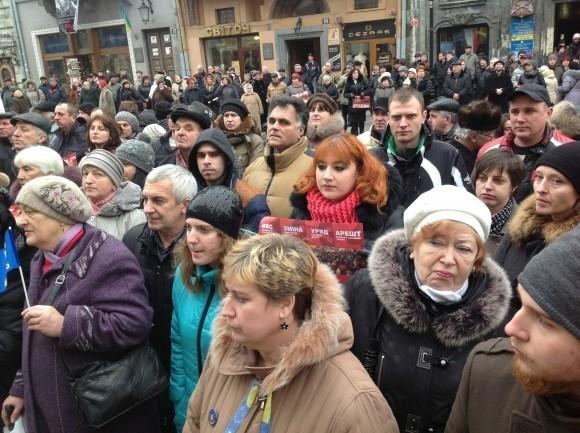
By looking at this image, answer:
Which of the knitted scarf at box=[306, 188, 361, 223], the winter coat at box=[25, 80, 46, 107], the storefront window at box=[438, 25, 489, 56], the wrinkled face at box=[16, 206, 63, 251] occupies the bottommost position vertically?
the knitted scarf at box=[306, 188, 361, 223]

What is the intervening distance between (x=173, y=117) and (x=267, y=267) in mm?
3424

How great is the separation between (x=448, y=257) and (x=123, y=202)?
2.41 metres

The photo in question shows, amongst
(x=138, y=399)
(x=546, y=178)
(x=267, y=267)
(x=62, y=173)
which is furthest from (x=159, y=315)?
(x=546, y=178)

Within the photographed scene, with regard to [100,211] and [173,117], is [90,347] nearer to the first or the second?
[100,211]

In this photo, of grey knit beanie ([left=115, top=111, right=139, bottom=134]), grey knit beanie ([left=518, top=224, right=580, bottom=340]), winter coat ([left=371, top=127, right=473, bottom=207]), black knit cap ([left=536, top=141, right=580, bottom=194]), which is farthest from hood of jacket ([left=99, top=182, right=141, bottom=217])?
grey knit beanie ([left=115, top=111, right=139, bottom=134])

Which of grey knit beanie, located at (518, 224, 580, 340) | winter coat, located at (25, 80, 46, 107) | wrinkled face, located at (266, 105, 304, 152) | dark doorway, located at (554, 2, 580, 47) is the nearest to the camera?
grey knit beanie, located at (518, 224, 580, 340)

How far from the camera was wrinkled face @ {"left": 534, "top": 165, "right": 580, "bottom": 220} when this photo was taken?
100 inches

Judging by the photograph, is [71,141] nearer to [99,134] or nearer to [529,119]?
[99,134]

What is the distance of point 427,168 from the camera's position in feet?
12.5

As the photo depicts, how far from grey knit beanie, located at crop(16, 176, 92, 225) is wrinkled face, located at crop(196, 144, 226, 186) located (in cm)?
113

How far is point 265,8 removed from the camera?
867 inches

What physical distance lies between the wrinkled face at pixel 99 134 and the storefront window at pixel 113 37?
69.1 ft

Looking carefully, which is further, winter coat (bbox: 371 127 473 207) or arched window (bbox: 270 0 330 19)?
arched window (bbox: 270 0 330 19)

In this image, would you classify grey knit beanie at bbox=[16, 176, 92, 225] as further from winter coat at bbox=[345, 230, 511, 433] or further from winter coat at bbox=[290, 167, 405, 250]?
winter coat at bbox=[345, 230, 511, 433]
